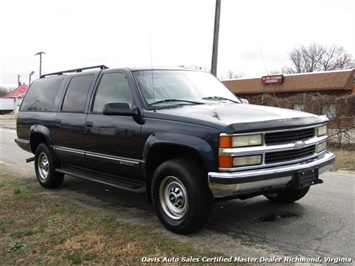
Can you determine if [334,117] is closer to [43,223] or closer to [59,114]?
[59,114]

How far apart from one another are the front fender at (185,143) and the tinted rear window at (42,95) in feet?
9.56

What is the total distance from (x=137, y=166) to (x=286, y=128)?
1843mm

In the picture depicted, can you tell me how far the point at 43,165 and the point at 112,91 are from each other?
8.21 ft

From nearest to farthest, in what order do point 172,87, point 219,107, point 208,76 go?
point 219,107, point 172,87, point 208,76

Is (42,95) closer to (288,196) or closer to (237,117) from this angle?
(237,117)

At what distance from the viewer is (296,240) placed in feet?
13.4

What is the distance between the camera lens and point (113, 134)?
5047 mm

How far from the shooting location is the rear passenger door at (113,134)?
480 cm

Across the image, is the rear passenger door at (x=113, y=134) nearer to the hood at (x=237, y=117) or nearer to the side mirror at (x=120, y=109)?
the side mirror at (x=120, y=109)

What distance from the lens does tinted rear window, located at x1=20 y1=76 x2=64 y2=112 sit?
6734mm

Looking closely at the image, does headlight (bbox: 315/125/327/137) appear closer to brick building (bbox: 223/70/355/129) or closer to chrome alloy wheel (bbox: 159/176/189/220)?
chrome alloy wheel (bbox: 159/176/189/220)

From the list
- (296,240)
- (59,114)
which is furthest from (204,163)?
(59,114)

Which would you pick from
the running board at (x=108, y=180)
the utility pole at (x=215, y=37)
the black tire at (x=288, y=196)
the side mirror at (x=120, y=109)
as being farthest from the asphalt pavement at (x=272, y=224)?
the utility pole at (x=215, y=37)

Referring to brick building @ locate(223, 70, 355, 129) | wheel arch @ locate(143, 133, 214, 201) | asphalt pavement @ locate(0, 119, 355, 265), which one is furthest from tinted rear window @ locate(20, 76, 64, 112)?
brick building @ locate(223, 70, 355, 129)
